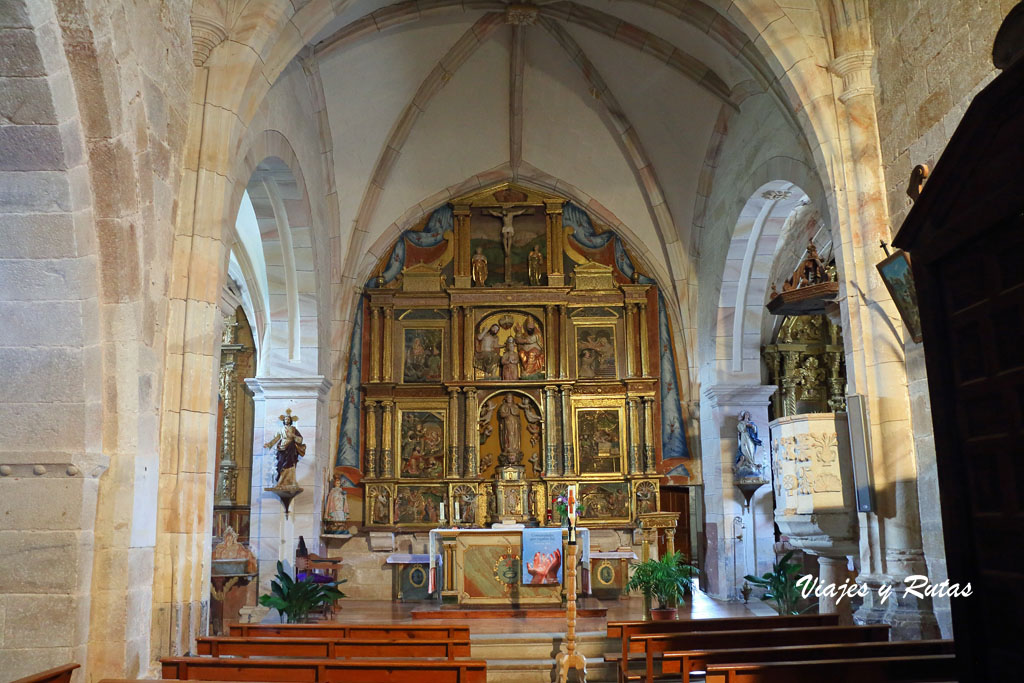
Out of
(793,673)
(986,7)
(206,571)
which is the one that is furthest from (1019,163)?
(206,571)

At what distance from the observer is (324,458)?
46.9 ft

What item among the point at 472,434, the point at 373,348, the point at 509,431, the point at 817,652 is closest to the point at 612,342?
the point at 509,431

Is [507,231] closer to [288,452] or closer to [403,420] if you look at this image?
[403,420]

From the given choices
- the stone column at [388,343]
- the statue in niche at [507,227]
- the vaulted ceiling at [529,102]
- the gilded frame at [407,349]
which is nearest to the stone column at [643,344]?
the vaulted ceiling at [529,102]

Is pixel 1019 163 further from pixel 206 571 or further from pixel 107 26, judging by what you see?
pixel 206 571

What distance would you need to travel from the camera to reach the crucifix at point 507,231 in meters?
16.0

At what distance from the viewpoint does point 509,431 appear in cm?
1532

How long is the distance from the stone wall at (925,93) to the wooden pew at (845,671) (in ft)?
8.15

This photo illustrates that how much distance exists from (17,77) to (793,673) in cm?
617

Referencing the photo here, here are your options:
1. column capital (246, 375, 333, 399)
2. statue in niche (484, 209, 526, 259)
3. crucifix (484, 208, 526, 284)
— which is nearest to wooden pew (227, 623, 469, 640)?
column capital (246, 375, 333, 399)

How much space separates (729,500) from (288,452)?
680cm

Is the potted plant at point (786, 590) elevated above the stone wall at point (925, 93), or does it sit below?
below

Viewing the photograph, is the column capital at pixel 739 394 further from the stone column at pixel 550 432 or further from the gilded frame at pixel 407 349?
the gilded frame at pixel 407 349

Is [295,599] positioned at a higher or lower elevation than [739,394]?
lower
